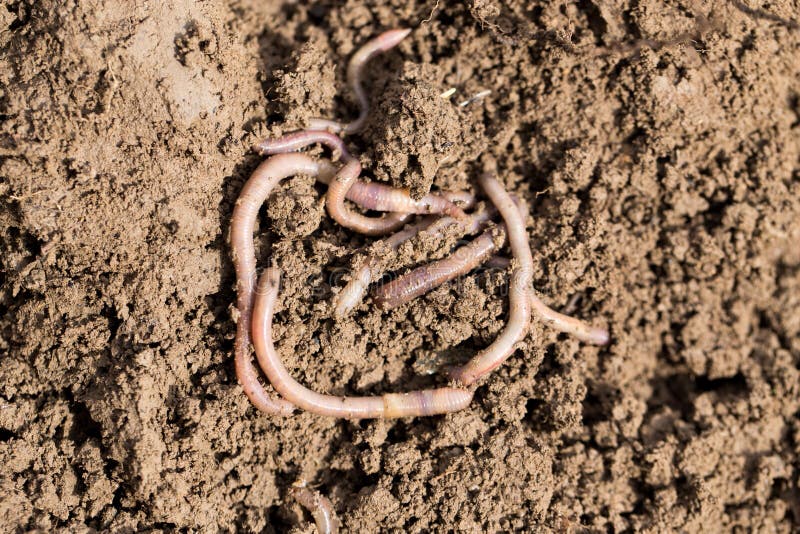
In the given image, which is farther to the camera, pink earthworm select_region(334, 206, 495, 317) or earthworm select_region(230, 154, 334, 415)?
pink earthworm select_region(334, 206, 495, 317)

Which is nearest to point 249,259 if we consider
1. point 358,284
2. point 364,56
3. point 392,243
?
point 358,284

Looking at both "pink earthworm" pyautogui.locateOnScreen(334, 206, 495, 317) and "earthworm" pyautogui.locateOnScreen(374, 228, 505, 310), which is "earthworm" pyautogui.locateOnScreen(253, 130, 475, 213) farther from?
"earthworm" pyautogui.locateOnScreen(374, 228, 505, 310)

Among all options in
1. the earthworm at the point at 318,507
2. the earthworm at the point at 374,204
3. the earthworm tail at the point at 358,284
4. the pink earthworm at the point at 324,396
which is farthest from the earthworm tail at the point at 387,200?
the earthworm at the point at 318,507

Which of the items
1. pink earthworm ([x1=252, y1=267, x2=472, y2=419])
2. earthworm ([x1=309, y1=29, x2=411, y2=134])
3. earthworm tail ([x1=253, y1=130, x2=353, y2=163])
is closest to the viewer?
pink earthworm ([x1=252, y1=267, x2=472, y2=419])

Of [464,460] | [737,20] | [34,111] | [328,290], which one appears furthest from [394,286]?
[737,20]

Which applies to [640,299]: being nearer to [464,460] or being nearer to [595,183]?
[595,183]

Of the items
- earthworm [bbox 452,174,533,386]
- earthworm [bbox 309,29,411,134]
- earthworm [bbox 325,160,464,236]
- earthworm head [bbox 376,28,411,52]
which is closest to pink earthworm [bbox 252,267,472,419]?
earthworm [bbox 452,174,533,386]
